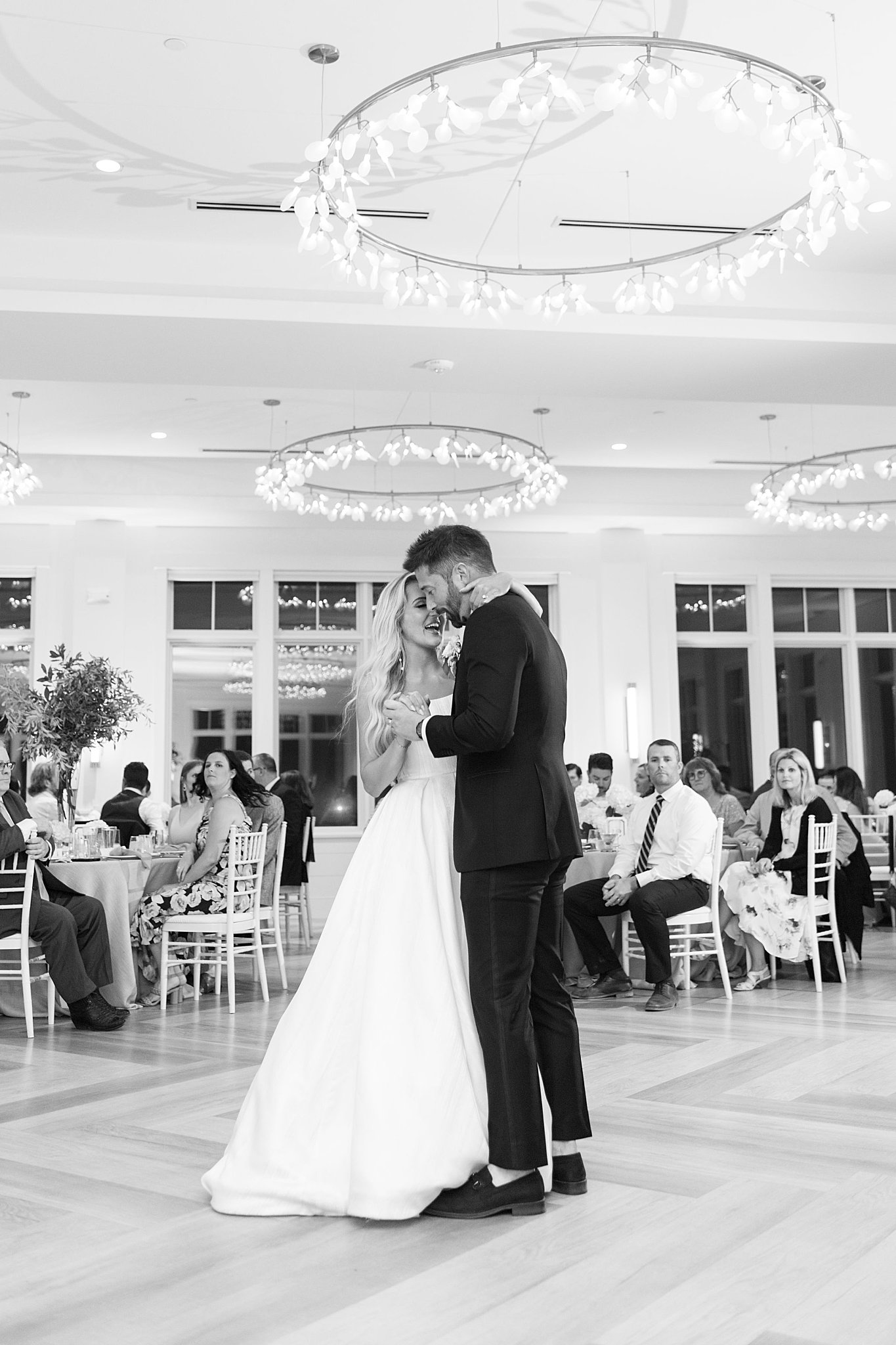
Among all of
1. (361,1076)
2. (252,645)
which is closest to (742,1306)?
(361,1076)

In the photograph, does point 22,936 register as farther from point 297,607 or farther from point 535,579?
point 535,579

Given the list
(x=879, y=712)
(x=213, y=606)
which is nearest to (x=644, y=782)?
(x=213, y=606)

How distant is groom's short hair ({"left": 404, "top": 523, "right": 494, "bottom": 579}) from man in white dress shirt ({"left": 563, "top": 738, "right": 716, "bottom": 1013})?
3.78m

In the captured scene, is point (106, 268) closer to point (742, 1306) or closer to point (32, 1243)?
point (32, 1243)

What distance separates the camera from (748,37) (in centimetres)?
536

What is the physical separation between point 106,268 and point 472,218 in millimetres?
2140

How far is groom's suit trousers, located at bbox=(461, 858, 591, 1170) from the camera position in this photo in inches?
114

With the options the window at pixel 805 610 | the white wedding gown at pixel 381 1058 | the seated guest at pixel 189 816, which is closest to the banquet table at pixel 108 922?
the seated guest at pixel 189 816

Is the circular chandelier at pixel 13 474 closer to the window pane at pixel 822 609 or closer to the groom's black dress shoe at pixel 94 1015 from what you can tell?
the groom's black dress shoe at pixel 94 1015

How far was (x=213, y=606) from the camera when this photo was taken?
1310 centimetres

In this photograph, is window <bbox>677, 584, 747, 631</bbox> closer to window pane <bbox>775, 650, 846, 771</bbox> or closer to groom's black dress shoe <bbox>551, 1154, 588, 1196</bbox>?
window pane <bbox>775, 650, 846, 771</bbox>

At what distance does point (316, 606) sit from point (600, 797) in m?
4.74

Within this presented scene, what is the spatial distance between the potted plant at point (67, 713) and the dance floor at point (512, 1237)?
2560 millimetres

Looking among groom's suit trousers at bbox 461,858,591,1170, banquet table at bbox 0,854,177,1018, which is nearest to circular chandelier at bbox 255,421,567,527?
banquet table at bbox 0,854,177,1018
